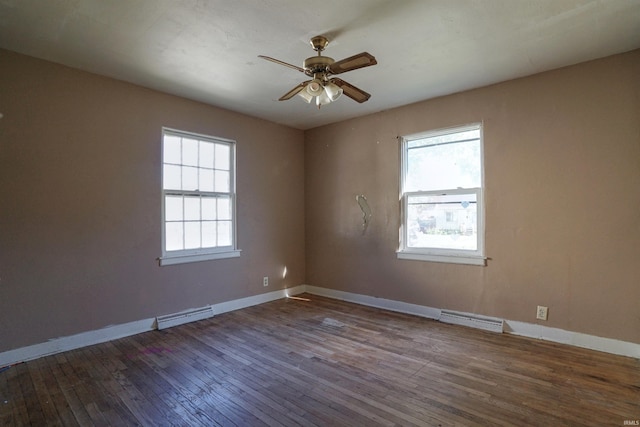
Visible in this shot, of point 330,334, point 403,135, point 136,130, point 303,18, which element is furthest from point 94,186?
point 403,135

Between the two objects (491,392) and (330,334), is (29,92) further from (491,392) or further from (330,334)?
(491,392)

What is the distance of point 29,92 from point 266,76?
83.6 inches

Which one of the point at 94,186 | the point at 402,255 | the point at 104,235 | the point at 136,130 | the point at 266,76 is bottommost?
the point at 402,255

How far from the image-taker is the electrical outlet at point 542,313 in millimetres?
3188

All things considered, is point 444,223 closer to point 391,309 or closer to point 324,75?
point 391,309

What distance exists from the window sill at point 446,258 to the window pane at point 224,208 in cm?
237

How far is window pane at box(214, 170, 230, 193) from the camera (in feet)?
14.0

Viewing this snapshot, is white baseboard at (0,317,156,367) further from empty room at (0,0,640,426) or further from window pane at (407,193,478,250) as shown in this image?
window pane at (407,193,478,250)

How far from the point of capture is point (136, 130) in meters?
3.50

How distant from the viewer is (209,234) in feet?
13.7

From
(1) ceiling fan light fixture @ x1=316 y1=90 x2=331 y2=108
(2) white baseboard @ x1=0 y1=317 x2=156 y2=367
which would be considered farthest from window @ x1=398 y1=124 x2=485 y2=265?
(2) white baseboard @ x1=0 y1=317 x2=156 y2=367

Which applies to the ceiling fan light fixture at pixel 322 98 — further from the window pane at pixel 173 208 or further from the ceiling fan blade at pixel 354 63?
the window pane at pixel 173 208

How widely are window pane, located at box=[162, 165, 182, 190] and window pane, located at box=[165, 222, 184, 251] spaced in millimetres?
441

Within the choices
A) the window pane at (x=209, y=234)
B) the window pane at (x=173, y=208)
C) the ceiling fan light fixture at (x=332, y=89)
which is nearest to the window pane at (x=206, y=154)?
the window pane at (x=173, y=208)
